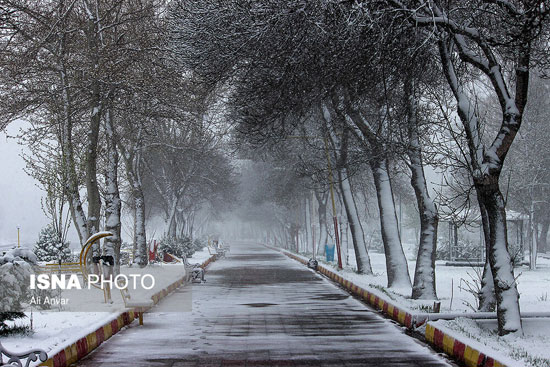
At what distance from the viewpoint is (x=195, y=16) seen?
54.3 feet

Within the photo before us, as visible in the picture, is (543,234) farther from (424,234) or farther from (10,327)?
(10,327)

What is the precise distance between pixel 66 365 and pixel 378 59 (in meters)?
7.84

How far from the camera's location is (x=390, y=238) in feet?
81.5

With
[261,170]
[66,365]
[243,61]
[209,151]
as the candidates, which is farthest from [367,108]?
[261,170]

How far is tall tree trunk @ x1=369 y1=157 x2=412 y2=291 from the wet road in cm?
268

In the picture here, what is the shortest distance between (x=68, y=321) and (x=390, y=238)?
1248cm

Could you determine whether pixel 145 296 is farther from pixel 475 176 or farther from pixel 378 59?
pixel 475 176

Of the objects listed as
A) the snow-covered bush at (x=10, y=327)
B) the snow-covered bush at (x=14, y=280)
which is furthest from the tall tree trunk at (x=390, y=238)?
the snow-covered bush at (x=10, y=327)

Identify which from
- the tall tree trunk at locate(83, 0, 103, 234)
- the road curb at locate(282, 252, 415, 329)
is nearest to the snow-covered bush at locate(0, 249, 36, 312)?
the road curb at locate(282, 252, 415, 329)

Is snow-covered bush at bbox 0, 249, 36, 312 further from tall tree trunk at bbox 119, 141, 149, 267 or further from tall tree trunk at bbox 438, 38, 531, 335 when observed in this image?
tall tree trunk at bbox 119, 141, 149, 267

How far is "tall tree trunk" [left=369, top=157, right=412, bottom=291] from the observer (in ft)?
80.7

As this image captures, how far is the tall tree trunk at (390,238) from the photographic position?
80.7ft

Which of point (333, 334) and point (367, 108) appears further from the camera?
point (367, 108)

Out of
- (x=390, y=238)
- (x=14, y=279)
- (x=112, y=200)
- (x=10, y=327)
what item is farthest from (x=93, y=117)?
(x=10, y=327)
